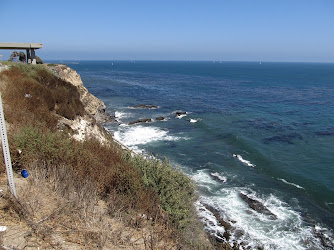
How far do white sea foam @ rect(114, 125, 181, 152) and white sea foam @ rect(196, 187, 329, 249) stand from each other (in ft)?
44.2

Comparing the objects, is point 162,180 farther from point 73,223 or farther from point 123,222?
point 73,223

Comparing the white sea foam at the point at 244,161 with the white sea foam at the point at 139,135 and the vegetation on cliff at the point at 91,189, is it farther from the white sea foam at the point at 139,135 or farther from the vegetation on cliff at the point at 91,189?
the vegetation on cliff at the point at 91,189

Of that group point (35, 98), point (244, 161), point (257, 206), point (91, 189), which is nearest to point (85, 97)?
point (35, 98)

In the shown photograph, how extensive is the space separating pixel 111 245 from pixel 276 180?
2032 centimetres

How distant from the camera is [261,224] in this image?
16562 millimetres

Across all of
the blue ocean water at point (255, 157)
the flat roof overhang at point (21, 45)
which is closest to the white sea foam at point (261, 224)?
the blue ocean water at point (255, 157)

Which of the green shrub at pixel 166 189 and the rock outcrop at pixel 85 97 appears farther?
the rock outcrop at pixel 85 97

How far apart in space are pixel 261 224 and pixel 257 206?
6.51 feet

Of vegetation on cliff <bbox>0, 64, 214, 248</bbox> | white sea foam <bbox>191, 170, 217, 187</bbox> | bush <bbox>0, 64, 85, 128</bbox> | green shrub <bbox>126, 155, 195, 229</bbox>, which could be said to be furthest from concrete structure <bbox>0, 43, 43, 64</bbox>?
white sea foam <bbox>191, 170, 217, 187</bbox>

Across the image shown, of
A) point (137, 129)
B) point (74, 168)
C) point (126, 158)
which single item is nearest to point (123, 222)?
point (74, 168)

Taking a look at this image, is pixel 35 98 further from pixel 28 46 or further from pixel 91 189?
pixel 28 46

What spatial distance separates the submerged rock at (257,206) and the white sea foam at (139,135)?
1404 cm

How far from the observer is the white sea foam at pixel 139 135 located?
3126 cm

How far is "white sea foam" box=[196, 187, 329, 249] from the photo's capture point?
15008 mm
